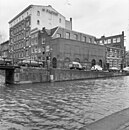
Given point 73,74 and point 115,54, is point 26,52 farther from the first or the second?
point 73,74

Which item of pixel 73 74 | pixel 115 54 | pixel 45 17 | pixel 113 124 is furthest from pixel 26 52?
pixel 113 124

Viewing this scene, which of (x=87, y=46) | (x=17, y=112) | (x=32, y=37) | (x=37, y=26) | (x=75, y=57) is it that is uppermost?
(x=37, y=26)

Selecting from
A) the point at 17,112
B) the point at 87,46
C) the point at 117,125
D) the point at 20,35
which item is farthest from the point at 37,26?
the point at 117,125

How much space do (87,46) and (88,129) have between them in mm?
46291

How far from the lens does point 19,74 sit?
25531 mm

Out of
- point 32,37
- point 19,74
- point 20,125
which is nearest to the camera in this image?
point 20,125

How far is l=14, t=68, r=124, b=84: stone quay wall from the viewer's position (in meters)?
25.8

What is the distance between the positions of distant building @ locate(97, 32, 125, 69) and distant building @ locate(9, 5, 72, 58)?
1730 centimetres

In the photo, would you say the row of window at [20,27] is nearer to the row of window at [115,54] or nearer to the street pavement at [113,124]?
the row of window at [115,54]

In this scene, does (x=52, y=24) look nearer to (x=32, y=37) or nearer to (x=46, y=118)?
(x=32, y=37)

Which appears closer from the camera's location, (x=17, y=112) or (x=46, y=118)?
(x=46, y=118)

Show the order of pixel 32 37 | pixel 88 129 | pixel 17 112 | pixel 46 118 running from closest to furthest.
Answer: pixel 88 129
pixel 46 118
pixel 17 112
pixel 32 37

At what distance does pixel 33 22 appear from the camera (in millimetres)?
57375

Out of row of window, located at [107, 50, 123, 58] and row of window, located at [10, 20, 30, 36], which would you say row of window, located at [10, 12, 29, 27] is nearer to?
row of window, located at [10, 20, 30, 36]
